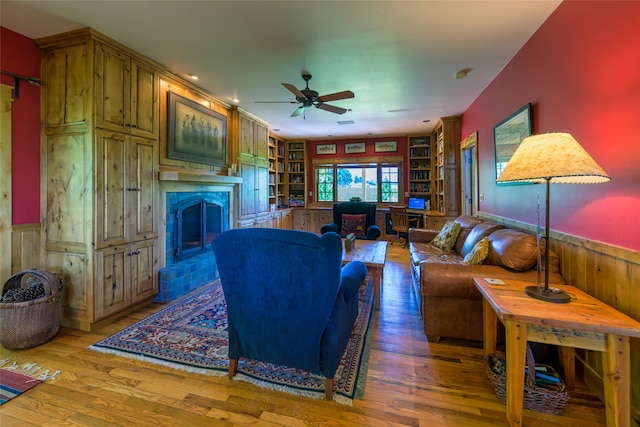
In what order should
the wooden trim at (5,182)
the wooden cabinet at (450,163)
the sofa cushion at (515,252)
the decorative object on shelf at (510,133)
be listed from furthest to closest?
the wooden cabinet at (450,163)
the decorative object on shelf at (510,133)
the wooden trim at (5,182)
the sofa cushion at (515,252)

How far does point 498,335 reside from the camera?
2.20m

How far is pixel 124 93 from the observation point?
282cm

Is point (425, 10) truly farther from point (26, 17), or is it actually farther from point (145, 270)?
point (145, 270)

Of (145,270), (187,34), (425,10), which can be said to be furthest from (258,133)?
(425,10)

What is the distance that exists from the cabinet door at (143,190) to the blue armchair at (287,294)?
184cm

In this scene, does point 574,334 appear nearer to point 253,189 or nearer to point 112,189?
point 112,189

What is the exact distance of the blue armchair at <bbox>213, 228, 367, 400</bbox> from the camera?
1519 millimetres

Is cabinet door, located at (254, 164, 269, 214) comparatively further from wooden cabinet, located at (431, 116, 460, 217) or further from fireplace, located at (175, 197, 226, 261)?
wooden cabinet, located at (431, 116, 460, 217)

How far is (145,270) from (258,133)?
3365 mm

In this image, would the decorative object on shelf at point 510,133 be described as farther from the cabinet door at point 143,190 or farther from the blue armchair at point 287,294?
the cabinet door at point 143,190

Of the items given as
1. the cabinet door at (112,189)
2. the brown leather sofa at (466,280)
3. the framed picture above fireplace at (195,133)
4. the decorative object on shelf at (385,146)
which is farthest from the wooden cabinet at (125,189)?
the decorative object on shelf at (385,146)

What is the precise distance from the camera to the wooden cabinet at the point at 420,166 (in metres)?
6.94

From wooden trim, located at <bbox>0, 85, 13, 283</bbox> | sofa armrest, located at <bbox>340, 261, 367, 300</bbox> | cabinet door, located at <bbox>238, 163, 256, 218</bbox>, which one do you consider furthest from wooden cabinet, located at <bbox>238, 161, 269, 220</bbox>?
sofa armrest, located at <bbox>340, 261, 367, 300</bbox>

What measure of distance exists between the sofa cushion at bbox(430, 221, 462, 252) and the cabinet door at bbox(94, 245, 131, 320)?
3.67 m
